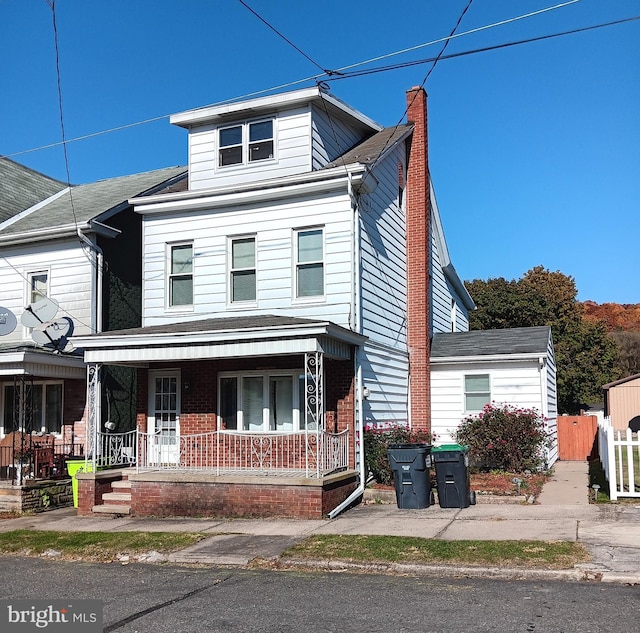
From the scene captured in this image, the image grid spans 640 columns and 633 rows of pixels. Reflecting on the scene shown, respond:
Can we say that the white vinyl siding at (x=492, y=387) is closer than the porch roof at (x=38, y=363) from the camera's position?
No

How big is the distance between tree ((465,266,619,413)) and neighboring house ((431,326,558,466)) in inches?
718

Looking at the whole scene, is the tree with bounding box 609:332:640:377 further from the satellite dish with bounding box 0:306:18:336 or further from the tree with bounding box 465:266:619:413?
the satellite dish with bounding box 0:306:18:336

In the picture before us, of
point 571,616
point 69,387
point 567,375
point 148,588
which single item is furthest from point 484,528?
point 567,375

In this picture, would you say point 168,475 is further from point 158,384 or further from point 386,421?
point 386,421

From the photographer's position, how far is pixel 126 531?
12.3 m

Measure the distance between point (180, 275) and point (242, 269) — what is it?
5.16 feet

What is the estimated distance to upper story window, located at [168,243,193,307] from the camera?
56.1ft

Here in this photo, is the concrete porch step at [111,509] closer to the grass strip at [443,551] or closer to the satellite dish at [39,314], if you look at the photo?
the satellite dish at [39,314]

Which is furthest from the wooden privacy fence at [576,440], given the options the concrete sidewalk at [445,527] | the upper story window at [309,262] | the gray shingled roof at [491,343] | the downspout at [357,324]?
the upper story window at [309,262]

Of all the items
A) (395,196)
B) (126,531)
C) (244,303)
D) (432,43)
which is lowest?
(126,531)

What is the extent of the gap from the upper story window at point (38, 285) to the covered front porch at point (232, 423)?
353 cm

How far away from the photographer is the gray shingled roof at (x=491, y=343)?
1925cm

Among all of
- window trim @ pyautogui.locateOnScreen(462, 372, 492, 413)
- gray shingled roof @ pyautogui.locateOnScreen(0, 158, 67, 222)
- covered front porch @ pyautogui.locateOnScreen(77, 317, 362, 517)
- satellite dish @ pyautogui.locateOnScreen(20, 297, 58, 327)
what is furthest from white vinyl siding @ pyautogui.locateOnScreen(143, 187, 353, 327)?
gray shingled roof @ pyautogui.locateOnScreen(0, 158, 67, 222)

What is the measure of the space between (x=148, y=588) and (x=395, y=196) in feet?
41.0
